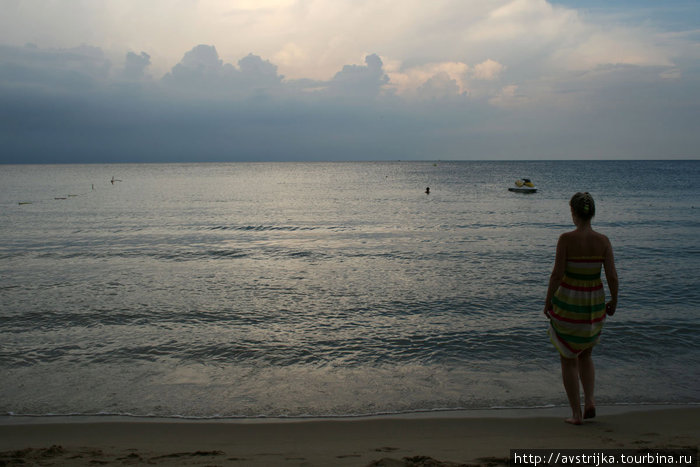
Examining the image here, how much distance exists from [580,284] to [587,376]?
1112mm

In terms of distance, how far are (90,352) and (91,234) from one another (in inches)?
705

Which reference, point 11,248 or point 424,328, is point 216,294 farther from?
point 11,248

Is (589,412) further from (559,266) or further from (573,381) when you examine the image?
(559,266)

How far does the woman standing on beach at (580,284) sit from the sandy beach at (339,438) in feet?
3.10

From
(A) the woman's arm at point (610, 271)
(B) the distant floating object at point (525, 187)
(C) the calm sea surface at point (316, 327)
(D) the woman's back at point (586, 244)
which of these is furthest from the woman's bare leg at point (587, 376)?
(B) the distant floating object at point (525, 187)

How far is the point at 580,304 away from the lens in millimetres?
5004

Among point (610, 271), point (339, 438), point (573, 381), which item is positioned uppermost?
point (610, 271)

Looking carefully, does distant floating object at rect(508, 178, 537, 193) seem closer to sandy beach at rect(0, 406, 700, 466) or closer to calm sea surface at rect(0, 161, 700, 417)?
calm sea surface at rect(0, 161, 700, 417)

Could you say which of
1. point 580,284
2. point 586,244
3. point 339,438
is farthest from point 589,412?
point 339,438

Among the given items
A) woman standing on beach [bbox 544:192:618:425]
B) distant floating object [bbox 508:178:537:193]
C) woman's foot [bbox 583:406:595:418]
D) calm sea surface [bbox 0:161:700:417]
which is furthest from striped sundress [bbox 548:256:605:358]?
distant floating object [bbox 508:178:537:193]

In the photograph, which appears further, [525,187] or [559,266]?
[525,187]

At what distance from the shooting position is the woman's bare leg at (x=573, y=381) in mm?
5203

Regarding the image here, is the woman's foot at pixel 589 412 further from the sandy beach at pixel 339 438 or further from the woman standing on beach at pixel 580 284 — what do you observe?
the woman standing on beach at pixel 580 284

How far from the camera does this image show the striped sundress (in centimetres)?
498
